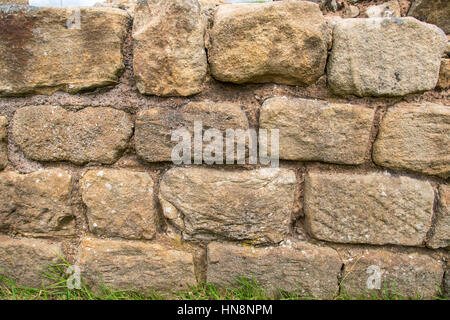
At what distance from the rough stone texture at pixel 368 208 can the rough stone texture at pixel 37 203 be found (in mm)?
1044

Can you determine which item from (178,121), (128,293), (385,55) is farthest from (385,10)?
(128,293)

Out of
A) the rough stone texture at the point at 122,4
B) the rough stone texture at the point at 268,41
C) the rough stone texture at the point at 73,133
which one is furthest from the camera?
the rough stone texture at the point at 122,4

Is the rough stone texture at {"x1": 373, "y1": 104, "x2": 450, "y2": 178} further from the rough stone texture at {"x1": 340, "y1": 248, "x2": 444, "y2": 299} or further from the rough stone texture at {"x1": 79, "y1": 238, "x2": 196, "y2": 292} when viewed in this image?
the rough stone texture at {"x1": 79, "y1": 238, "x2": 196, "y2": 292}

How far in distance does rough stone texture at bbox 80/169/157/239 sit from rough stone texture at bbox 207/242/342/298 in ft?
1.02

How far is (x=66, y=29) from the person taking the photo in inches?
41.7

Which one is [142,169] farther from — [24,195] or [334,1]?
[334,1]

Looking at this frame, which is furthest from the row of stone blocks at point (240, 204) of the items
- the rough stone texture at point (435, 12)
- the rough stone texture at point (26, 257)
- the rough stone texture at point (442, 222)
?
the rough stone texture at point (435, 12)

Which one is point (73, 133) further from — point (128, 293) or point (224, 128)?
point (128, 293)

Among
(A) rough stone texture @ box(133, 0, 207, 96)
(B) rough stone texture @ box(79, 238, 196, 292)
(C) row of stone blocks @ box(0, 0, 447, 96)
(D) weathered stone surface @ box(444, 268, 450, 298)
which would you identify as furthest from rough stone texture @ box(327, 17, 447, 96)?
(B) rough stone texture @ box(79, 238, 196, 292)

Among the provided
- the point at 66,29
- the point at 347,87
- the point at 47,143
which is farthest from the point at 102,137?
the point at 347,87

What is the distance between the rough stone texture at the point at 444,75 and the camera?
1.08 m

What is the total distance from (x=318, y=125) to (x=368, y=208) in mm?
410

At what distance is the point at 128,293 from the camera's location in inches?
48.4

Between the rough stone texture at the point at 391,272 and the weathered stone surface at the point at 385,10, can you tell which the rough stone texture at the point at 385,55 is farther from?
the rough stone texture at the point at 391,272
